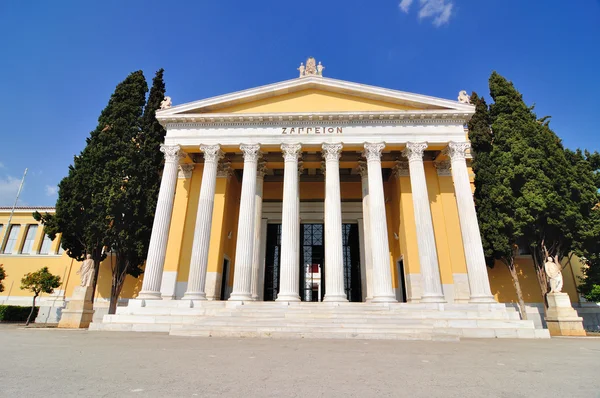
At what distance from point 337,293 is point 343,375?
949 centimetres

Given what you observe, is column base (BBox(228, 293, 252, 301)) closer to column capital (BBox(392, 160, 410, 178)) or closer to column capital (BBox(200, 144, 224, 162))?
column capital (BBox(200, 144, 224, 162))

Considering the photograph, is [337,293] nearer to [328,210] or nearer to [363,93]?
[328,210]

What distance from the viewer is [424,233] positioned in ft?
48.9

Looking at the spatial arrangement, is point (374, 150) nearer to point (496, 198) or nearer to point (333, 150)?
point (333, 150)

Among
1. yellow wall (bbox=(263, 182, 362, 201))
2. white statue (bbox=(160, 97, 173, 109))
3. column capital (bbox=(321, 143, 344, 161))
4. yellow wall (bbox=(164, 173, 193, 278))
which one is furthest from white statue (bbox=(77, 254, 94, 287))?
column capital (bbox=(321, 143, 344, 161))

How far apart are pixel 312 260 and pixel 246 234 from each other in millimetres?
7069

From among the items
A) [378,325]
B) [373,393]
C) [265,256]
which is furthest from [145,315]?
[373,393]

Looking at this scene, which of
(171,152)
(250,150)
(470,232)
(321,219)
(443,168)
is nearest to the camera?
(470,232)

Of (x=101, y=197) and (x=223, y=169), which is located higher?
(x=223, y=169)

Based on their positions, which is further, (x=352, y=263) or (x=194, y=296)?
(x=352, y=263)

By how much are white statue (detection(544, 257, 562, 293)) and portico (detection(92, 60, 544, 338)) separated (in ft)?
10.4

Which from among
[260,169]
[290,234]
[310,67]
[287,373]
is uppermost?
[310,67]

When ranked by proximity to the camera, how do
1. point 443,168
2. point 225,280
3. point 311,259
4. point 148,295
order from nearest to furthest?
A: point 148,295, point 443,168, point 225,280, point 311,259

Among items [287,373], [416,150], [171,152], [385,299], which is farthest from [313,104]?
[287,373]
